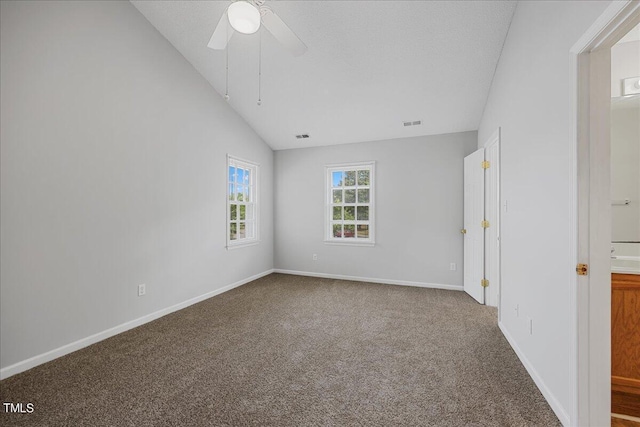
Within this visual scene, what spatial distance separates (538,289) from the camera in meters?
2.00

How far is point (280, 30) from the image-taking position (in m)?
2.10

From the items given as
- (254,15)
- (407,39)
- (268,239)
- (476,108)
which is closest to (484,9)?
(407,39)

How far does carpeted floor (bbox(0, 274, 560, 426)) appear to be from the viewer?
1688 mm

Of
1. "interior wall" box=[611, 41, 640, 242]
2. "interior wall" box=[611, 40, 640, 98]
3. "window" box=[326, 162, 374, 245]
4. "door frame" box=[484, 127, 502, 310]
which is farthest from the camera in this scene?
"window" box=[326, 162, 374, 245]

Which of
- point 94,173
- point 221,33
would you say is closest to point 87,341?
point 94,173

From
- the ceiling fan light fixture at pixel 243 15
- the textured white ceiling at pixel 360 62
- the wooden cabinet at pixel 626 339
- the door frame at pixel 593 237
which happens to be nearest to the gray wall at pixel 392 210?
the textured white ceiling at pixel 360 62

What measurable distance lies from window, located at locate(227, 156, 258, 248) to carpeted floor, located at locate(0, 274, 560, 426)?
151cm

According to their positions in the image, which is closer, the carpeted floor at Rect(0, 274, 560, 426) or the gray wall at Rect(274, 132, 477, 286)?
the carpeted floor at Rect(0, 274, 560, 426)

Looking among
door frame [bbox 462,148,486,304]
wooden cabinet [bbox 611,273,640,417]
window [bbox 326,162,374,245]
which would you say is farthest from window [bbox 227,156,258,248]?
wooden cabinet [bbox 611,273,640,417]

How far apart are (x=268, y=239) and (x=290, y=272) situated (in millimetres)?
771

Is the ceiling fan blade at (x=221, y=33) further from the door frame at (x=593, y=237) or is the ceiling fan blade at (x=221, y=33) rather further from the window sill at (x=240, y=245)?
the window sill at (x=240, y=245)

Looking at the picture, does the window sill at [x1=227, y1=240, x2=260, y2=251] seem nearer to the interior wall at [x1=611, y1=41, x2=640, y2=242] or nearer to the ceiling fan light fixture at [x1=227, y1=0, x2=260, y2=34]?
the ceiling fan light fixture at [x1=227, y1=0, x2=260, y2=34]

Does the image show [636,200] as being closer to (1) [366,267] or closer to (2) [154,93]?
(1) [366,267]

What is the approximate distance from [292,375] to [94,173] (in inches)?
100
